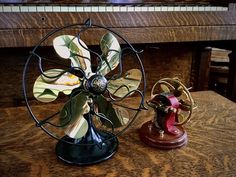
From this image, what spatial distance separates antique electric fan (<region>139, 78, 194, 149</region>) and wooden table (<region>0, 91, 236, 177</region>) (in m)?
0.03

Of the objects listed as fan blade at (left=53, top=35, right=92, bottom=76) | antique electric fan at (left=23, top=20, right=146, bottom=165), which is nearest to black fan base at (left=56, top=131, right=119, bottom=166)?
antique electric fan at (left=23, top=20, right=146, bottom=165)

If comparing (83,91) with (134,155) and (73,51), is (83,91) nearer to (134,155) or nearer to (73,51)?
(73,51)

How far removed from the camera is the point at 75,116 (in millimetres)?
830

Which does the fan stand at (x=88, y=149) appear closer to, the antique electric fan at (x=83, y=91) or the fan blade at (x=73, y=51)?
the antique electric fan at (x=83, y=91)

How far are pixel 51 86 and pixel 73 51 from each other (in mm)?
120

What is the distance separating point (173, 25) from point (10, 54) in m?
0.91

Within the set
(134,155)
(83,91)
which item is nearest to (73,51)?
(83,91)

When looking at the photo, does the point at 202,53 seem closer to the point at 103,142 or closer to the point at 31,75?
the point at 31,75

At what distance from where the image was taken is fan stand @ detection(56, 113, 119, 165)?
81cm

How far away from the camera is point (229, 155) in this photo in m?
0.85

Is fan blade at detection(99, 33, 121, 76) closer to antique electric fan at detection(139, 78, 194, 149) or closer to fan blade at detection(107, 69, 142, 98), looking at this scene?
fan blade at detection(107, 69, 142, 98)

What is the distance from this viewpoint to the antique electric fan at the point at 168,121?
2.97 feet

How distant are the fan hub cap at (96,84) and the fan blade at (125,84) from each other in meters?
0.13

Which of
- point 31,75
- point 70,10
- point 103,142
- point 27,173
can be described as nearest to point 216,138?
point 103,142
